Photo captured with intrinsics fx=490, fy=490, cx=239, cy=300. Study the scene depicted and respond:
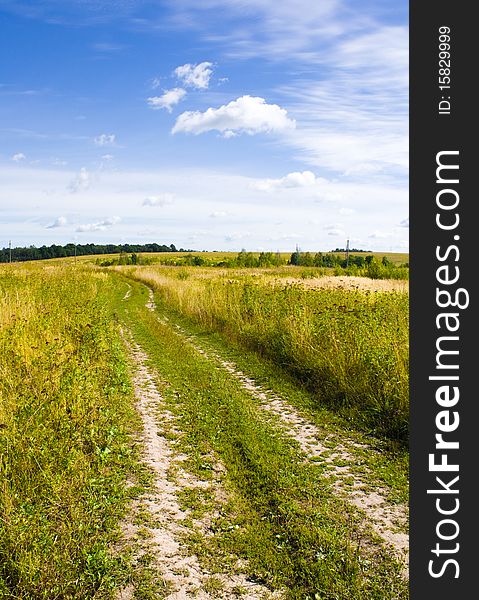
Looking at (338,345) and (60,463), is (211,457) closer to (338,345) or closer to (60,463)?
(60,463)

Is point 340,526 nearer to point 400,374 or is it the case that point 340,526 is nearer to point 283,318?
point 400,374

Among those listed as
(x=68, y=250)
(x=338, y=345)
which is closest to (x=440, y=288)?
(x=338, y=345)

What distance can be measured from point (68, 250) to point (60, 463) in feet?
433

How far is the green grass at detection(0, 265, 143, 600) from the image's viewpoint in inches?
147

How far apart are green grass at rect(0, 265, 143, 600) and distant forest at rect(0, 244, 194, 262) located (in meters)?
91.1

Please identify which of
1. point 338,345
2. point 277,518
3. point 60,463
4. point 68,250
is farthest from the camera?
point 68,250

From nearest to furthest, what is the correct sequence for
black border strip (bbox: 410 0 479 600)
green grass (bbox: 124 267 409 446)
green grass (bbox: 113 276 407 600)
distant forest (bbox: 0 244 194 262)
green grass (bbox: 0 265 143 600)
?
1. black border strip (bbox: 410 0 479 600)
2. green grass (bbox: 0 265 143 600)
3. green grass (bbox: 113 276 407 600)
4. green grass (bbox: 124 267 409 446)
5. distant forest (bbox: 0 244 194 262)

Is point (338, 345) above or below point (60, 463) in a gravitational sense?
above

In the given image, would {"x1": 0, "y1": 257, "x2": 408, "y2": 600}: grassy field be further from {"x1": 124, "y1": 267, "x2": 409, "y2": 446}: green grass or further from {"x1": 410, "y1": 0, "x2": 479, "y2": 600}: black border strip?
{"x1": 410, "y1": 0, "x2": 479, "y2": 600}: black border strip

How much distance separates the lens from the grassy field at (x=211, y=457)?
12.6ft

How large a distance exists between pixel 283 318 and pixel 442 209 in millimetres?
9440

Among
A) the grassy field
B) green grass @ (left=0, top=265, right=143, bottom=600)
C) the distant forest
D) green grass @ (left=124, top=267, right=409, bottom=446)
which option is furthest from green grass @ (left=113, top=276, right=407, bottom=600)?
the distant forest

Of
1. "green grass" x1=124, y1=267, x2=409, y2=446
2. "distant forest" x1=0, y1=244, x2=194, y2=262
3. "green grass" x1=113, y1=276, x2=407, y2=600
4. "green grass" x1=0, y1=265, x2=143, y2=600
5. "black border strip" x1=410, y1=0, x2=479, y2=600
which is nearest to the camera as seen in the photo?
"black border strip" x1=410, y1=0, x2=479, y2=600

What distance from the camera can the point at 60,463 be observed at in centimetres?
526
